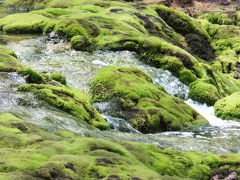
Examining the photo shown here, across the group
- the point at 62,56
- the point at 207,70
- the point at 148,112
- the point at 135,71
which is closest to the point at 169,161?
the point at 148,112

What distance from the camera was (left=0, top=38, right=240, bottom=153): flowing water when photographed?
15.5 metres

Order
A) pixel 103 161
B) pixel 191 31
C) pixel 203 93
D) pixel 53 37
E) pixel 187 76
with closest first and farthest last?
1. pixel 103 161
2. pixel 203 93
3. pixel 187 76
4. pixel 53 37
5. pixel 191 31

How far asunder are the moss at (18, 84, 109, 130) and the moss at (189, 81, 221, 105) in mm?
11429

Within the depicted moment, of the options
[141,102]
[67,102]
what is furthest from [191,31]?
[67,102]

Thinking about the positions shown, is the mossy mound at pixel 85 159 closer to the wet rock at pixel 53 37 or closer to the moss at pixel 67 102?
the moss at pixel 67 102

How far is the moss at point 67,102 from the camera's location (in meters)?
17.2

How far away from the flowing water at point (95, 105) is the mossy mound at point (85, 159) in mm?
1963

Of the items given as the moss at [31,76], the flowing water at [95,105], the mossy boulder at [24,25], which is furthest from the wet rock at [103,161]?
the mossy boulder at [24,25]

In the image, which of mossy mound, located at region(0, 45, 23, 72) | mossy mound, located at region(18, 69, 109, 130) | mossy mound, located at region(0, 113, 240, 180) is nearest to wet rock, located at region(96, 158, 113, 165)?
mossy mound, located at region(0, 113, 240, 180)

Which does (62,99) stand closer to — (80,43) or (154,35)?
(80,43)

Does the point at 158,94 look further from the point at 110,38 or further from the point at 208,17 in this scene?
the point at 208,17

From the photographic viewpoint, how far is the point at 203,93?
92.1 ft

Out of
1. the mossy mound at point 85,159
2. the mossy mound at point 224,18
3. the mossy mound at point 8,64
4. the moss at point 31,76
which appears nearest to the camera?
the mossy mound at point 85,159

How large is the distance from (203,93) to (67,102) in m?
13.7
